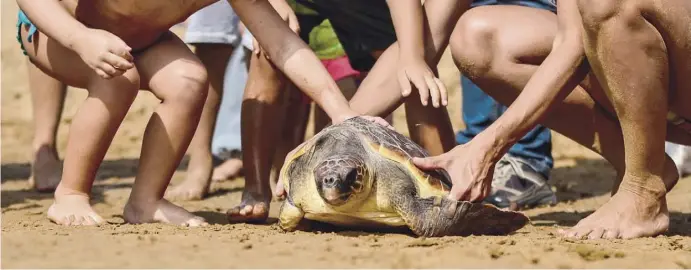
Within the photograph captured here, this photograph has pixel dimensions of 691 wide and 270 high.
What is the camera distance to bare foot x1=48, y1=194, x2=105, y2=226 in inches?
131

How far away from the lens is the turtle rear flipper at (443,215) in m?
2.96

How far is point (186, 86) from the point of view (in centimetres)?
343

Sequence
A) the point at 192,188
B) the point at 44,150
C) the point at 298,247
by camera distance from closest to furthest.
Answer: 1. the point at 298,247
2. the point at 192,188
3. the point at 44,150

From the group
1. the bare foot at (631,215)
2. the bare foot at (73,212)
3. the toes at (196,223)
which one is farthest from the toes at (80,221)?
the bare foot at (631,215)

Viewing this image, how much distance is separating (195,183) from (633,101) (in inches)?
86.2

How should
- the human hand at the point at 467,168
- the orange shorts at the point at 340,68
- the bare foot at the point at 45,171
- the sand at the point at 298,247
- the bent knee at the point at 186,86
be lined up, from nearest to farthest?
the sand at the point at 298,247
the human hand at the point at 467,168
the bent knee at the point at 186,86
the orange shorts at the point at 340,68
the bare foot at the point at 45,171

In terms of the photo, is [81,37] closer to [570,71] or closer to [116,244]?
[116,244]

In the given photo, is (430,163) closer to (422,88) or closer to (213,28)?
(422,88)

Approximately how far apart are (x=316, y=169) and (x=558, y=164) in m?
3.41

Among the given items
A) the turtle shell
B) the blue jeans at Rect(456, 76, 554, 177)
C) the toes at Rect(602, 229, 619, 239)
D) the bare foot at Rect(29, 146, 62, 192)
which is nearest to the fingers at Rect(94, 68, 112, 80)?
the turtle shell

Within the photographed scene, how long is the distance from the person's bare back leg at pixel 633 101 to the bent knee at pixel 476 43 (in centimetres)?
48

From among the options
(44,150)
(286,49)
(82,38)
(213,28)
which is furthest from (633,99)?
(44,150)

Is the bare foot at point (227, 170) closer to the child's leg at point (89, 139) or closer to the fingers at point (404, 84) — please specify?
the child's leg at point (89, 139)

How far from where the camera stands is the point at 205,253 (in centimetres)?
254
